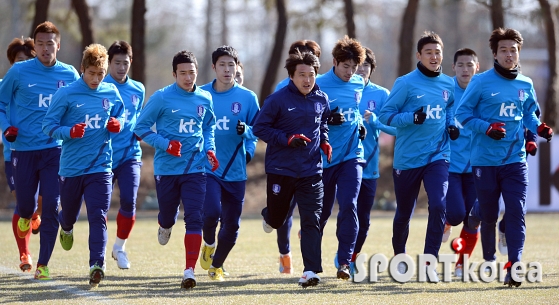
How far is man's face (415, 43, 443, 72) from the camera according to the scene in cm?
908

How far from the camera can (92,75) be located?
333 inches

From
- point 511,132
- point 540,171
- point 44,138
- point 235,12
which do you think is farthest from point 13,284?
point 235,12

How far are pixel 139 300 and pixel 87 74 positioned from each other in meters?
2.18

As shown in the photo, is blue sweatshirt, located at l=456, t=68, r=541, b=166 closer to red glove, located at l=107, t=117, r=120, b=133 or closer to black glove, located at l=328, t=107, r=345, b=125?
black glove, located at l=328, t=107, r=345, b=125

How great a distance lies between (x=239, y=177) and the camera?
939 centimetres

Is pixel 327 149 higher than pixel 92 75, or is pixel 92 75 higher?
pixel 92 75

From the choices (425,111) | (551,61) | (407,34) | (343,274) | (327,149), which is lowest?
(343,274)

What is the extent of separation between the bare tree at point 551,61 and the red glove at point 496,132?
1706cm

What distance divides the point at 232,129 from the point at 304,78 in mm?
1343

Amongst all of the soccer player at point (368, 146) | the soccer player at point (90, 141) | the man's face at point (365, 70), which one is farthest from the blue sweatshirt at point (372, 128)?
the soccer player at point (90, 141)

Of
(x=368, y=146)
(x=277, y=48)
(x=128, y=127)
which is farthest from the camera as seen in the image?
(x=277, y=48)

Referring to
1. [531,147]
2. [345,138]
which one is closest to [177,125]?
[345,138]

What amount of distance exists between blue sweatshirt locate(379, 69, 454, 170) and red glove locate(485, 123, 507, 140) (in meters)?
0.79

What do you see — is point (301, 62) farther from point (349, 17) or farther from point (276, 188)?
point (349, 17)
